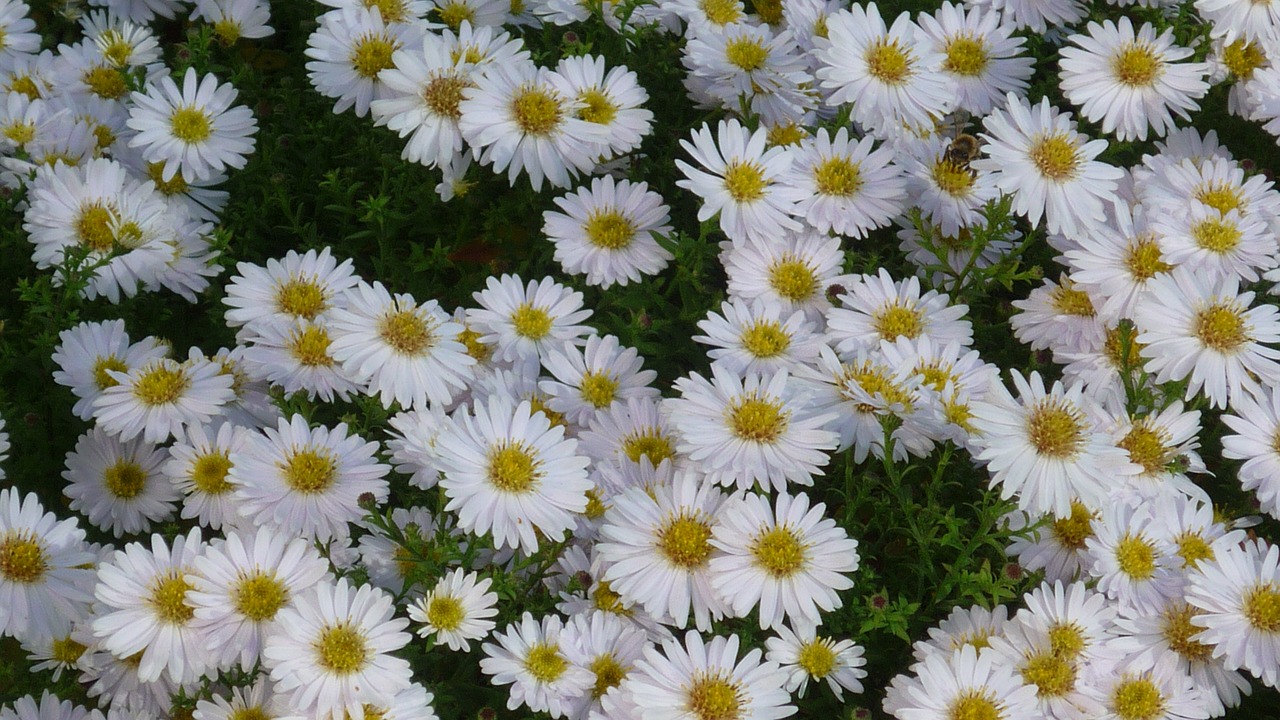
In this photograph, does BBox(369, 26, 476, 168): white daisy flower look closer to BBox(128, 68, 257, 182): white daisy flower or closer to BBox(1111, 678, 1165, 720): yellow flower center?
BBox(128, 68, 257, 182): white daisy flower

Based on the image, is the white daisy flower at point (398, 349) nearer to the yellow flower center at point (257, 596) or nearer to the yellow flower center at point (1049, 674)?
the yellow flower center at point (257, 596)

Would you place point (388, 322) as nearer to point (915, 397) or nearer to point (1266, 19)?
point (915, 397)

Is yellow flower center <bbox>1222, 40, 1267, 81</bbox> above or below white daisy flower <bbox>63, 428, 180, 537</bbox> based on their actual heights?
above

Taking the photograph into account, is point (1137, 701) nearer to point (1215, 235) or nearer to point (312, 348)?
point (1215, 235)

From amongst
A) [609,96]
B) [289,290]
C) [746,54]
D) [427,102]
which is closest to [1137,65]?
[746,54]

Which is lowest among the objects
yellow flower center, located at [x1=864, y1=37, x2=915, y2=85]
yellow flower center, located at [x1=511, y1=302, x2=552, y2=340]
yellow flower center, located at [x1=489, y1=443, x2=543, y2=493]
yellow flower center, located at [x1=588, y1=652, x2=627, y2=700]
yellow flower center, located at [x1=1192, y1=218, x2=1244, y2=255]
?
yellow flower center, located at [x1=588, y1=652, x2=627, y2=700]

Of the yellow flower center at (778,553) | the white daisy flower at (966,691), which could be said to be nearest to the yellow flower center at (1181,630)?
the white daisy flower at (966,691)

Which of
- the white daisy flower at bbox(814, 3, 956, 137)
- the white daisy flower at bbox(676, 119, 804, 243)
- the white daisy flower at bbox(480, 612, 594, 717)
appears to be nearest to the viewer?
the white daisy flower at bbox(480, 612, 594, 717)

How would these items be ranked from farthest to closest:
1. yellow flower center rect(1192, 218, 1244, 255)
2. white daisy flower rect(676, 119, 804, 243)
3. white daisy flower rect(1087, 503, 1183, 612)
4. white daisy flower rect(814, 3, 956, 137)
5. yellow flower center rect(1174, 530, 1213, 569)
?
white daisy flower rect(814, 3, 956, 137), yellow flower center rect(1192, 218, 1244, 255), white daisy flower rect(676, 119, 804, 243), yellow flower center rect(1174, 530, 1213, 569), white daisy flower rect(1087, 503, 1183, 612)

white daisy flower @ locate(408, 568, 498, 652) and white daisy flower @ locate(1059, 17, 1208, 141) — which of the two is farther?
white daisy flower @ locate(1059, 17, 1208, 141)

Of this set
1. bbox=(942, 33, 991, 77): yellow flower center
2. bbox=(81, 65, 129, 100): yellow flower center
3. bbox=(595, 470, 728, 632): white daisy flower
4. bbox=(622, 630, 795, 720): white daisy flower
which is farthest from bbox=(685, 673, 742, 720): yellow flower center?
bbox=(81, 65, 129, 100): yellow flower center
